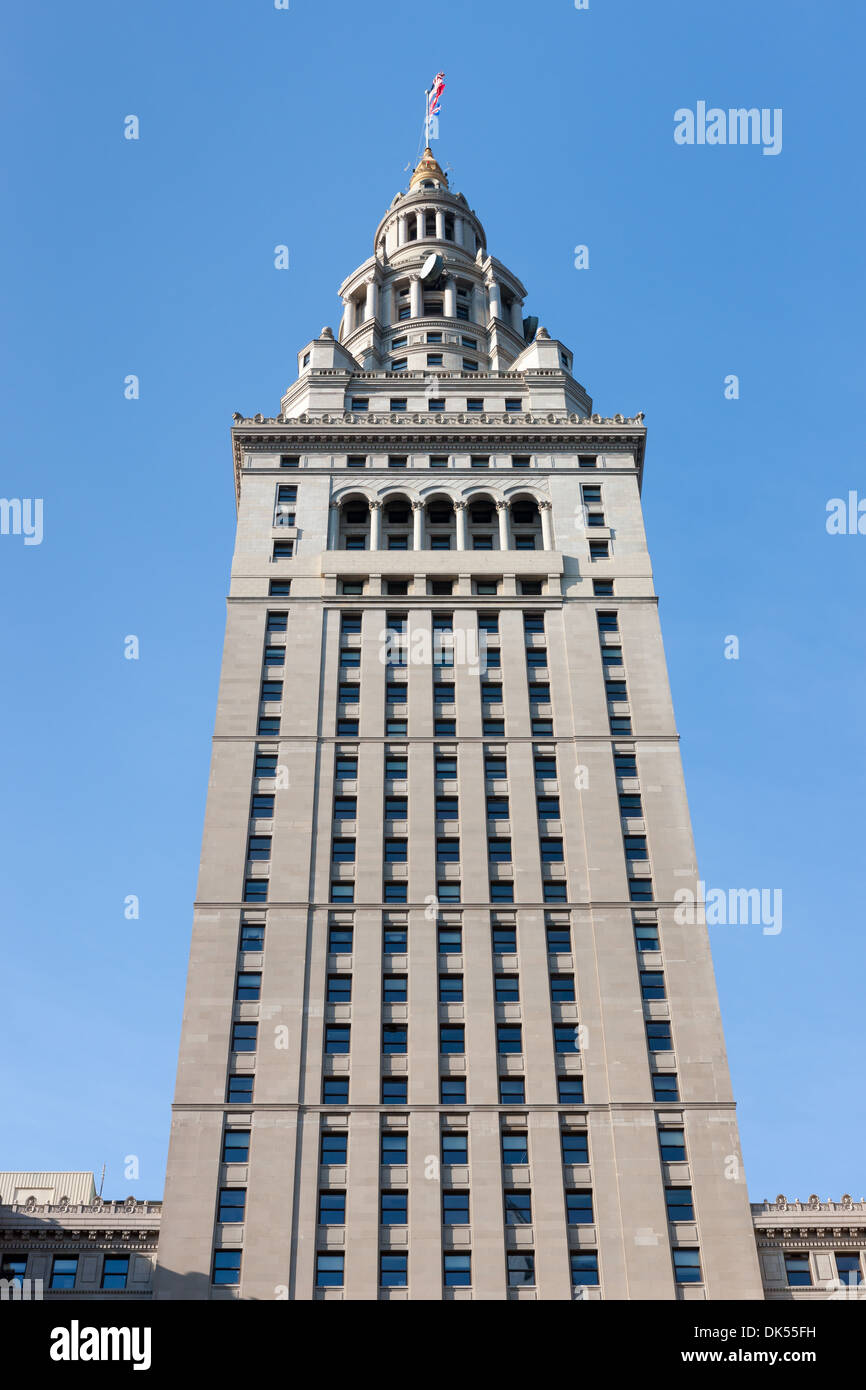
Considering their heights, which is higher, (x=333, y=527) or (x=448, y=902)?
(x=333, y=527)

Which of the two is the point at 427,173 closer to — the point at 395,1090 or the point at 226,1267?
the point at 395,1090

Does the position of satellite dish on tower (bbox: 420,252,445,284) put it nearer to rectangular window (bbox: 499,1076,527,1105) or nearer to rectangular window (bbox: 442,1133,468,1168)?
rectangular window (bbox: 499,1076,527,1105)

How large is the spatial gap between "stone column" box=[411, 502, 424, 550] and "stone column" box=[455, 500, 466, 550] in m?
1.86

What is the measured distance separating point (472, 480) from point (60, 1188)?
4141cm

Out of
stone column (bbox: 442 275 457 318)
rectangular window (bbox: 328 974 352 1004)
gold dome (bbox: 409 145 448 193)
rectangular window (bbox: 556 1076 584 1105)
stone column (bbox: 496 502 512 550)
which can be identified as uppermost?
gold dome (bbox: 409 145 448 193)

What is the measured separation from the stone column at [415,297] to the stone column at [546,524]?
2644cm

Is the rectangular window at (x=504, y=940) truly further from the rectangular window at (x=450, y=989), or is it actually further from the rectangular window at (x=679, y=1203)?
the rectangular window at (x=679, y=1203)

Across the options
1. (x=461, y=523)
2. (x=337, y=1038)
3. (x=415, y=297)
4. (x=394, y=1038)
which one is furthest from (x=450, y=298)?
(x=337, y=1038)

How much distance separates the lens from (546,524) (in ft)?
274

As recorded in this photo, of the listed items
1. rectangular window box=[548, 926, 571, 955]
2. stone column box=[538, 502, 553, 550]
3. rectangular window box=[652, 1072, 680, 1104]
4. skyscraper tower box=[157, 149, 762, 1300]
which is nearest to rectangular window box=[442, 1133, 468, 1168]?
skyscraper tower box=[157, 149, 762, 1300]

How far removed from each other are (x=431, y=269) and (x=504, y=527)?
105ft

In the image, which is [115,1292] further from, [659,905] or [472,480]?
[472,480]

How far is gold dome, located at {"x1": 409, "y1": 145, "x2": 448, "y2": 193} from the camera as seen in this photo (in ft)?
404
